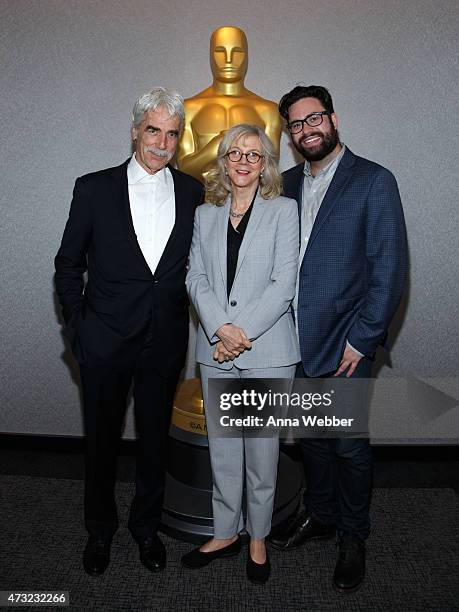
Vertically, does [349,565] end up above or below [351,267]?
below

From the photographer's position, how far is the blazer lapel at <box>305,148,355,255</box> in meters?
1.82

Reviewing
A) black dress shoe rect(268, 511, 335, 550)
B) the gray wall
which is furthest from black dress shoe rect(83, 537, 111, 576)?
the gray wall

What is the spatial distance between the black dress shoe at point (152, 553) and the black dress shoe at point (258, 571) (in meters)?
0.32

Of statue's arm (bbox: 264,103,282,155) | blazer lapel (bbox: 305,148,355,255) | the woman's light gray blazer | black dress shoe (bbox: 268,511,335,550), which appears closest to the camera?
the woman's light gray blazer

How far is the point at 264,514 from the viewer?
1854 millimetres

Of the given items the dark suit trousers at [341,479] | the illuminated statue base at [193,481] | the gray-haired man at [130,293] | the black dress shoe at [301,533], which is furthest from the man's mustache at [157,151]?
the black dress shoe at [301,533]

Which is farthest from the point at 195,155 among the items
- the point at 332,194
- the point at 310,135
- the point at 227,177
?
the point at 332,194

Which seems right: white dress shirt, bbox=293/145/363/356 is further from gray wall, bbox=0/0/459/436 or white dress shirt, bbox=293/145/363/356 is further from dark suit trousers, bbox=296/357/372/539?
gray wall, bbox=0/0/459/436

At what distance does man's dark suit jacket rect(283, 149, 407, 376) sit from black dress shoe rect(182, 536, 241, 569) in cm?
72

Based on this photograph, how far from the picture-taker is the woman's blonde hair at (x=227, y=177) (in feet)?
5.77

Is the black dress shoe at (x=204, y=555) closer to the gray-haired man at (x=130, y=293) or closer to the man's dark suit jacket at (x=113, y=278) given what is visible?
the gray-haired man at (x=130, y=293)

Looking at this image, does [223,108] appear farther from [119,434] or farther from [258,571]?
[258,571]

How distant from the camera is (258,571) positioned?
6.15 feet

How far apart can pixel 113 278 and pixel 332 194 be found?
2.58 ft
